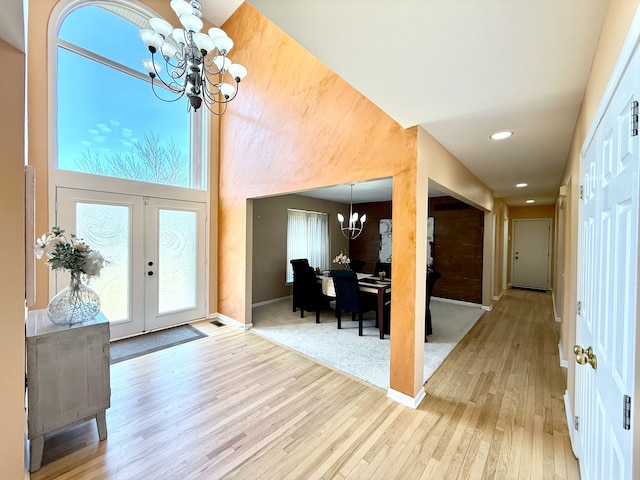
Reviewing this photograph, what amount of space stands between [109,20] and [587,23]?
5.71m

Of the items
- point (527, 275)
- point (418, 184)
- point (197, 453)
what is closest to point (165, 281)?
point (197, 453)

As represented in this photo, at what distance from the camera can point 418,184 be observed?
7.69 ft

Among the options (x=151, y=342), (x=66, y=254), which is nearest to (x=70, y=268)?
(x=66, y=254)

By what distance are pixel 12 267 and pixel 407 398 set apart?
2836 mm

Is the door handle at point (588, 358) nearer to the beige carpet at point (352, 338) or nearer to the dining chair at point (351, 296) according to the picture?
the beige carpet at point (352, 338)

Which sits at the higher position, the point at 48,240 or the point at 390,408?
the point at 48,240

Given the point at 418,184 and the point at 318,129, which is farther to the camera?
the point at 318,129

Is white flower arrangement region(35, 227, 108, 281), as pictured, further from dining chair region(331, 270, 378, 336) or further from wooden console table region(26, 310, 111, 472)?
dining chair region(331, 270, 378, 336)

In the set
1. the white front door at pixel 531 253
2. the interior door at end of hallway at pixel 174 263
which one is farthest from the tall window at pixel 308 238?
the white front door at pixel 531 253

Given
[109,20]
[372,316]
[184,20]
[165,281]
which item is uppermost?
[109,20]

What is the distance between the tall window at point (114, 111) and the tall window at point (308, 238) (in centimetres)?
254

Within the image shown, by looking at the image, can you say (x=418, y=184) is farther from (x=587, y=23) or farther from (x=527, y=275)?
(x=527, y=275)

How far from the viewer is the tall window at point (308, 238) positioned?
6.46 m

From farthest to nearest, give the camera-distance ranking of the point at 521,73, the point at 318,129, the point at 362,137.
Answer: the point at 318,129
the point at 362,137
the point at 521,73
